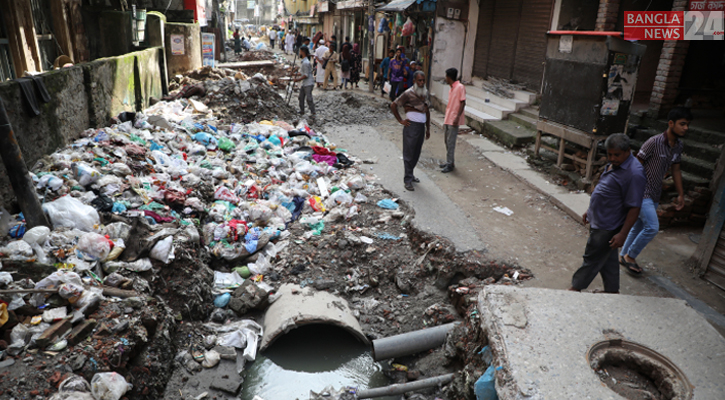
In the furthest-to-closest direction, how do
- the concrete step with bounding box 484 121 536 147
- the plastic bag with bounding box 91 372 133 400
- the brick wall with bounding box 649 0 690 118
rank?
the concrete step with bounding box 484 121 536 147
the brick wall with bounding box 649 0 690 118
the plastic bag with bounding box 91 372 133 400

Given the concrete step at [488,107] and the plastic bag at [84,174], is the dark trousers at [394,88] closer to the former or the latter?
the concrete step at [488,107]

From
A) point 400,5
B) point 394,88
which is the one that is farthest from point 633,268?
point 400,5

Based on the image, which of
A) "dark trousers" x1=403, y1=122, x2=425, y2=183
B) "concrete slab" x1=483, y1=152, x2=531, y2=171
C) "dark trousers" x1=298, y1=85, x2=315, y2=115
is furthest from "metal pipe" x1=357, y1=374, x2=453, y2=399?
"dark trousers" x1=298, y1=85, x2=315, y2=115


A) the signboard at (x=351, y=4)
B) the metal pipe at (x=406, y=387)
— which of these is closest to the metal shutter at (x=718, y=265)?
the metal pipe at (x=406, y=387)

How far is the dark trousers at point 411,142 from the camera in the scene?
6.30 meters

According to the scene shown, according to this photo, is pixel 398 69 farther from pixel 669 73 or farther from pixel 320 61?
pixel 669 73

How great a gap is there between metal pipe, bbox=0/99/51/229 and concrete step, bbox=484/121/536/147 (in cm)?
771

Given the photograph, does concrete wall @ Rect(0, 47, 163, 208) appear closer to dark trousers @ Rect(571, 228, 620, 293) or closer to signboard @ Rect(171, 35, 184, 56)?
signboard @ Rect(171, 35, 184, 56)

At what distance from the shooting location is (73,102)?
20.7 ft

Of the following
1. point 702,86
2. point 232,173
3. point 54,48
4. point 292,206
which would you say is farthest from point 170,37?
point 702,86

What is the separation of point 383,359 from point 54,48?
9550mm

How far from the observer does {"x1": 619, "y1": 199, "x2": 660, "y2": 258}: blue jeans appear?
164 inches

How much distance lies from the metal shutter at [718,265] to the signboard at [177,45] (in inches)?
497

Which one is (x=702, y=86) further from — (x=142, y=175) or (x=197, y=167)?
(x=142, y=175)
